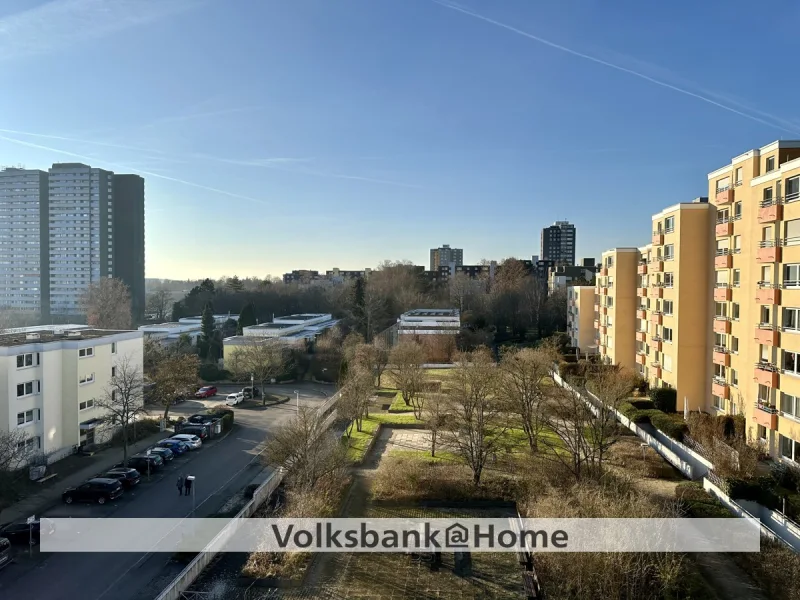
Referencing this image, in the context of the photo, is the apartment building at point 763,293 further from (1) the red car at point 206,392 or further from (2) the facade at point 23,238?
(2) the facade at point 23,238

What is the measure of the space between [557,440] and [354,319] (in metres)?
35.5

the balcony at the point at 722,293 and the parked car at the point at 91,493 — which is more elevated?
the balcony at the point at 722,293

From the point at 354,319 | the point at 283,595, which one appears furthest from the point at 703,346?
the point at 354,319

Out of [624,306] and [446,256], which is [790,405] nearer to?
[624,306]

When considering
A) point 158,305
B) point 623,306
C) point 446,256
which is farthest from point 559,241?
point 623,306

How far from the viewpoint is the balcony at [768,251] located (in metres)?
19.0

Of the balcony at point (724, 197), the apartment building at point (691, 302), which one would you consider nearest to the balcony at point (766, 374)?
the apartment building at point (691, 302)

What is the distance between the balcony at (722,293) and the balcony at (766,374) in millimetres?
4483

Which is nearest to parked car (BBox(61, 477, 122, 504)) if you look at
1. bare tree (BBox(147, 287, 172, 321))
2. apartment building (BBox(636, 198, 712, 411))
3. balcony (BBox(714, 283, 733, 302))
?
apartment building (BBox(636, 198, 712, 411))

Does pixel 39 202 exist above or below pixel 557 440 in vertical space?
above

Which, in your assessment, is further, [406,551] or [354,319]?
[354,319]

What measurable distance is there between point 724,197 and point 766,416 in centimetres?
981

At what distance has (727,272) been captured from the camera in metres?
23.8

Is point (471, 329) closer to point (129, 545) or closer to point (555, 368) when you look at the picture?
point (555, 368)
